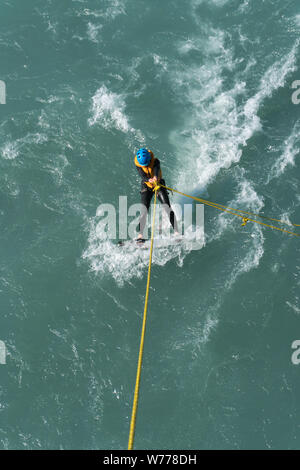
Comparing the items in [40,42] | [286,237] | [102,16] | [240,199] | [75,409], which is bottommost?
[75,409]

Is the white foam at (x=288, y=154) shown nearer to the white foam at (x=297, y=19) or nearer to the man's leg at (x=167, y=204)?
the man's leg at (x=167, y=204)

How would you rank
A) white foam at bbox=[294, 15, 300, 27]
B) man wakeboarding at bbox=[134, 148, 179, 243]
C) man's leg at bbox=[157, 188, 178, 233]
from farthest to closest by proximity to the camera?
1. white foam at bbox=[294, 15, 300, 27]
2. man's leg at bbox=[157, 188, 178, 233]
3. man wakeboarding at bbox=[134, 148, 179, 243]

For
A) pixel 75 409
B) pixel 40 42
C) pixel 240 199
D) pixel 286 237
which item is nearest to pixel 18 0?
pixel 40 42

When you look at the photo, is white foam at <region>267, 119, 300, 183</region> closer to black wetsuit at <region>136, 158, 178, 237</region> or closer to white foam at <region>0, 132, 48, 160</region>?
black wetsuit at <region>136, 158, 178, 237</region>

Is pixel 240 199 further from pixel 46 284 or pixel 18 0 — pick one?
pixel 18 0

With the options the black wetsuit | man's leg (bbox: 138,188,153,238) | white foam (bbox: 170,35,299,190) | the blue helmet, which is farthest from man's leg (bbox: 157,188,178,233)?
white foam (bbox: 170,35,299,190)

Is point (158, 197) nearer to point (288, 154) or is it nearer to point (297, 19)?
point (288, 154)
